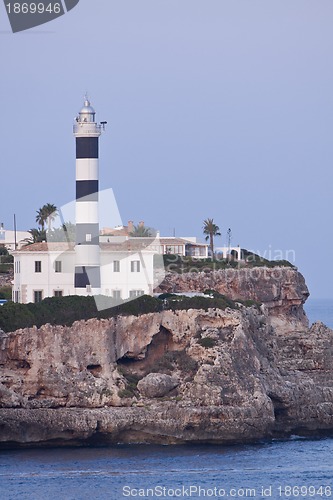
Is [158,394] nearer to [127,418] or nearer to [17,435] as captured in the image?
[127,418]

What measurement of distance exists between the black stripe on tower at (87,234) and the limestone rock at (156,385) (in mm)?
8991

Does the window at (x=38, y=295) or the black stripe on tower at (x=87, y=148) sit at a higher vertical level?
the black stripe on tower at (x=87, y=148)

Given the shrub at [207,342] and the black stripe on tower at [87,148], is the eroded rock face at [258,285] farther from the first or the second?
the shrub at [207,342]

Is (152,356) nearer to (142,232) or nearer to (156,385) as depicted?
(156,385)

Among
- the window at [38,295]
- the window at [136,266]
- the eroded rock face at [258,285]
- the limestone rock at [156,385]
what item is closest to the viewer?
the limestone rock at [156,385]

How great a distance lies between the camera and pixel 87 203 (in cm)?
7012

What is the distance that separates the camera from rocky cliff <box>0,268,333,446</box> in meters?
62.1

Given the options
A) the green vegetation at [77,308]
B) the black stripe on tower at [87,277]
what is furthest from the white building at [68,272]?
the green vegetation at [77,308]

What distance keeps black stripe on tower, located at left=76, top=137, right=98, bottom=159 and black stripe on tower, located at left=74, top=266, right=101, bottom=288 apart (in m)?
4.84

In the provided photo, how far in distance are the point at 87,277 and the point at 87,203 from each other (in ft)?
10.7

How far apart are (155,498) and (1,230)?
5390 cm

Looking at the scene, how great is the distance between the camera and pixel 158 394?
2498 inches

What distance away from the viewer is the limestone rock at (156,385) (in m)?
63.4

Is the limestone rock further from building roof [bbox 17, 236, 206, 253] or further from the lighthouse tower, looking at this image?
building roof [bbox 17, 236, 206, 253]
